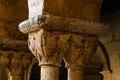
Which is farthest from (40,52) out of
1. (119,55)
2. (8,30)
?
(119,55)

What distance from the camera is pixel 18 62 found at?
552 cm

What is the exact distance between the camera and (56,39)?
357 cm

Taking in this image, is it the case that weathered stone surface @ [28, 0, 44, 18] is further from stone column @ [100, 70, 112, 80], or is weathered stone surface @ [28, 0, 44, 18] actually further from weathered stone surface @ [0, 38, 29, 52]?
stone column @ [100, 70, 112, 80]

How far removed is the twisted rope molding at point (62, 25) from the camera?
11.1 feet

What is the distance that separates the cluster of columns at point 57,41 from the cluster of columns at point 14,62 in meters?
1.71

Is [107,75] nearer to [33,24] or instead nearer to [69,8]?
[69,8]

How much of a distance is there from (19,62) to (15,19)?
744 millimetres

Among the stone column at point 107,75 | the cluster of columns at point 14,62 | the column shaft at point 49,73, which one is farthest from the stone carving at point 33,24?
the stone column at point 107,75

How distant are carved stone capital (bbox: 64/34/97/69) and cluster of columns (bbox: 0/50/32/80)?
1847 mm

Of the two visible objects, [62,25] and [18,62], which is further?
[18,62]

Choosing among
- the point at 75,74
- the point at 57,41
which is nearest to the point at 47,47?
the point at 57,41

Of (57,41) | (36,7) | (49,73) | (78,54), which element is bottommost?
(49,73)

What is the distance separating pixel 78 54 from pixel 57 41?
1.08ft

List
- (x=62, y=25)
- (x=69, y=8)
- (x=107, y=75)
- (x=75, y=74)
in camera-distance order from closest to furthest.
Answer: (x=62, y=25), (x=69, y=8), (x=75, y=74), (x=107, y=75)
